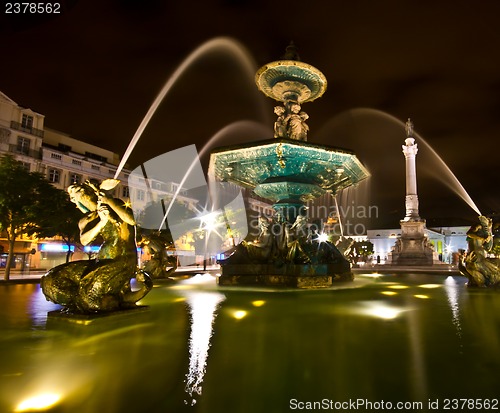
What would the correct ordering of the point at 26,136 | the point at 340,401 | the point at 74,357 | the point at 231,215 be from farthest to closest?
the point at 231,215 → the point at 26,136 → the point at 74,357 → the point at 340,401

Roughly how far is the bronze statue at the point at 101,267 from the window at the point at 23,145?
1455 inches

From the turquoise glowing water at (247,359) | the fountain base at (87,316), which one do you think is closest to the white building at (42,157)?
the fountain base at (87,316)

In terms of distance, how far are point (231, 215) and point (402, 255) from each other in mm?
23753

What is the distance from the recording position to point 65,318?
16.5 ft

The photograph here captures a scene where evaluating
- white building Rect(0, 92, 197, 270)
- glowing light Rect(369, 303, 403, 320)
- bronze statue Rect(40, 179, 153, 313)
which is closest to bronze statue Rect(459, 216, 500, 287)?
glowing light Rect(369, 303, 403, 320)

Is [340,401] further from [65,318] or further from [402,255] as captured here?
[402,255]

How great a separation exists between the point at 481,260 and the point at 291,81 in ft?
26.6

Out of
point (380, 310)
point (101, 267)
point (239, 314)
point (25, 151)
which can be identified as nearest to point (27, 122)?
point (25, 151)

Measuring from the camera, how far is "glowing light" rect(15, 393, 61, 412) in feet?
7.98

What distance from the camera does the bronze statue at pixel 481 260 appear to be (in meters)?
10.3

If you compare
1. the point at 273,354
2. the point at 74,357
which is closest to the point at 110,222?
the point at 74,357

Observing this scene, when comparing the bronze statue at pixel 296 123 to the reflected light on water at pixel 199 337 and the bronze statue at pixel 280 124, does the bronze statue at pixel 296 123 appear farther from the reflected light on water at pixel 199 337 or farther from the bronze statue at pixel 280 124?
the reflected light on water at pixel 199 337

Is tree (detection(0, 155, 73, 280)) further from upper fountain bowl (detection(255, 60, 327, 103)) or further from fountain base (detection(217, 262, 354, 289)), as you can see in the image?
upper fountain bowl (detection(255, 60, 327, 103))

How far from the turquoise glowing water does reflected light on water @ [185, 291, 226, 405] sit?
0.05 feet
